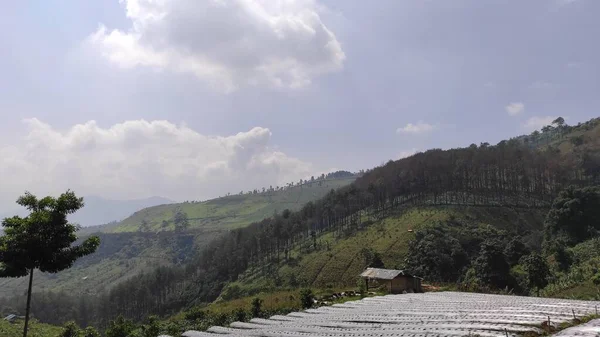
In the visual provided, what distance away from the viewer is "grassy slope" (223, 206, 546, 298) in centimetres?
6519

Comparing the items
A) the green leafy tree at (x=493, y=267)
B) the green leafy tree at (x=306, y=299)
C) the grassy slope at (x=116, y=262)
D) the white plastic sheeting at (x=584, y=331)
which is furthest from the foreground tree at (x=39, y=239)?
the grassy slope at (x=116, y=262)

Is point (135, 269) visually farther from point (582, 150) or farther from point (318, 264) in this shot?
point (582, 150)

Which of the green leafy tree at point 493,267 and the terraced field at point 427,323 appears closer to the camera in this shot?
the terraced field at point 427,323

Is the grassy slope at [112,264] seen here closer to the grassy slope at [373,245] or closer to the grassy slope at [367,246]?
the grassy slope at [367,246]

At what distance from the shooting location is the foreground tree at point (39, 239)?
13.0 m

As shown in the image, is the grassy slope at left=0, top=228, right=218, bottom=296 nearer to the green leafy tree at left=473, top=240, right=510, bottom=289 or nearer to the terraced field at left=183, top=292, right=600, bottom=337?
the green leafy tree at left=473, top=240, right=510, bottom=289

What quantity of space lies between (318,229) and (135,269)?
8264cm

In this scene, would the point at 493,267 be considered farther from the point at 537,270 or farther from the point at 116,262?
the point at 116,262

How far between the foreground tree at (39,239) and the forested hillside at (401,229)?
150 feet

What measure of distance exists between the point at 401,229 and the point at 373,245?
20.4 ft

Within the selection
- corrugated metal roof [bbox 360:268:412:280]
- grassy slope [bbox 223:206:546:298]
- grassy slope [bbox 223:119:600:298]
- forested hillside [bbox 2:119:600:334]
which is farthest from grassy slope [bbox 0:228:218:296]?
corrugated metal roof [bbox 360:268:412:280]

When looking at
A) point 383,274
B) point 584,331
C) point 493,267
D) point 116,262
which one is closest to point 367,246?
point 493,267

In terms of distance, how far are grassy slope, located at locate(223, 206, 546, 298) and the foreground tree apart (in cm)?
5165

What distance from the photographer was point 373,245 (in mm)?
69188
